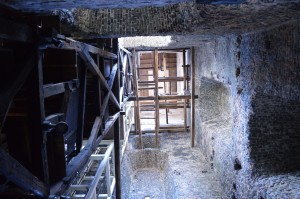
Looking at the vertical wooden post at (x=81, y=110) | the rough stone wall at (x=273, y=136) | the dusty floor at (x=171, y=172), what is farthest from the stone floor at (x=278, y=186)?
the vertical wooden post at (x=81, y=110)

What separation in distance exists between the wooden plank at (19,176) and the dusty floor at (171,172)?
4.89 metres

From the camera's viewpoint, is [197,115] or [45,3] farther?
[197,115]

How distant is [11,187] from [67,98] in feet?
2.69

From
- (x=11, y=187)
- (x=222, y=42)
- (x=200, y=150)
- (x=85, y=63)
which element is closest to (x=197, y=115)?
(x=200, y=150)

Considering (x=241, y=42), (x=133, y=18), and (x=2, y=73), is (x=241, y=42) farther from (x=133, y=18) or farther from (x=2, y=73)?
(x=2, y=73)

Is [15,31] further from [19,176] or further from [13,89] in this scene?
[19,176]

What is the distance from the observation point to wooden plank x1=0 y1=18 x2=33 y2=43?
1.49 m

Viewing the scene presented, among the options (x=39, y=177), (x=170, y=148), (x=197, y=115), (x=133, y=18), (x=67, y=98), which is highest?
(x=133, y=18)

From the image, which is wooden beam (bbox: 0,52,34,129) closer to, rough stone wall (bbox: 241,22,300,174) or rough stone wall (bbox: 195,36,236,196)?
rough stone wall (bbox: 241,22,300,174)

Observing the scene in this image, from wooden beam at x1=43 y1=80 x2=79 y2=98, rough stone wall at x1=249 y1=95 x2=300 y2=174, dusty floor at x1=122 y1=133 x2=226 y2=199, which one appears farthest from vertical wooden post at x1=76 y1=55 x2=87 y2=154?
dusty floor at x1=122 y1=133 x2=226 y2=199

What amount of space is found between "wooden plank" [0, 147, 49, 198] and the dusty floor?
4.89m

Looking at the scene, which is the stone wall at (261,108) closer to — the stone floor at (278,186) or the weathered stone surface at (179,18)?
the stone floor at (278,186)

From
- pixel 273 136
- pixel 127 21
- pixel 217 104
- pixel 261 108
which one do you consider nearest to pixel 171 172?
pixel 217 104

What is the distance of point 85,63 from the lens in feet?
9.97
